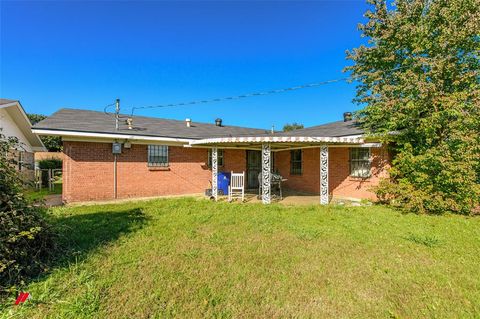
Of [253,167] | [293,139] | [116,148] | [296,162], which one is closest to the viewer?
[293,139]

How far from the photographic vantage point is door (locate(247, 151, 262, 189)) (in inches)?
572

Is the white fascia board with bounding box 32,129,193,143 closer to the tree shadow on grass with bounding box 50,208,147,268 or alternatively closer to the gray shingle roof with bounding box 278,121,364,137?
the tree shadow on grass with bounding box 50,208,147,268

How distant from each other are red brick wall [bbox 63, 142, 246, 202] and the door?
1.59 m

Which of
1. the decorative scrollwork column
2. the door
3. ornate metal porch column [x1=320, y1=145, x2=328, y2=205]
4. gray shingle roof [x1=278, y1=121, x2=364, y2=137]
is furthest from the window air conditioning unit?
gray shingle roof [x1=278, y1=121, x2=364, y2=137]

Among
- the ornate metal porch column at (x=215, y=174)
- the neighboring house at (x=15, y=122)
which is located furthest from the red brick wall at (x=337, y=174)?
the neighboring house at (x=15, y=122)

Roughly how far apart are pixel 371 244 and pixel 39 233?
603 cm

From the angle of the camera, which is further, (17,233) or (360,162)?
(360,162)

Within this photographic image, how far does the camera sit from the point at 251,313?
9.04 ft

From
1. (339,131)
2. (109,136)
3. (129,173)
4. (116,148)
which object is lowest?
(129,173)

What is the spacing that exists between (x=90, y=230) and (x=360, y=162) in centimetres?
1013

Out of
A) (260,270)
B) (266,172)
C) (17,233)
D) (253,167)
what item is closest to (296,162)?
(253,167)

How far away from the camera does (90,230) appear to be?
5648 millimetres

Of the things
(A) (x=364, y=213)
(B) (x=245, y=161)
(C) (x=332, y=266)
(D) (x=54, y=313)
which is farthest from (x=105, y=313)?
(B) (x=245, y=161)

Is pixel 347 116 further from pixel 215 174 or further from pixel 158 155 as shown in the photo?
pixel 158 155
